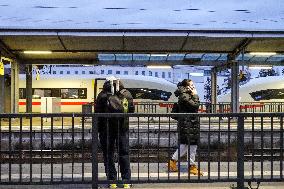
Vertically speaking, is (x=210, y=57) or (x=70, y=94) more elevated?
(x=210, y=57)

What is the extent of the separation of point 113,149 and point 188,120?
1192 mm

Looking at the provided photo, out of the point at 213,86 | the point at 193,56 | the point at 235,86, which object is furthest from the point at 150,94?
the point at 235,86

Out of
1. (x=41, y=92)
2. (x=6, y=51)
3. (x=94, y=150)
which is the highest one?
(x=6, y=51)

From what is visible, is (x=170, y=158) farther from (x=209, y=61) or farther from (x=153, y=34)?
(x=209, y=61)

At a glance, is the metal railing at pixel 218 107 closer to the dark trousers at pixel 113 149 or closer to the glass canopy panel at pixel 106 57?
the glass canopy panel at pixel 106 57

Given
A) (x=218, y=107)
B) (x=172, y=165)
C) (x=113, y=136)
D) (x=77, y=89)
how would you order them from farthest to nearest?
(x=77, y=89), (x=218, y=107), (x=172, y=165), (x=113, y=136)

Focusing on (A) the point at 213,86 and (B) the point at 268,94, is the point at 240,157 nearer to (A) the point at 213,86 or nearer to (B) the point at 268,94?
(A) the point at 213,86

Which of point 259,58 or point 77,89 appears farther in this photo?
point 77,89

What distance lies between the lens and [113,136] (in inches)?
283

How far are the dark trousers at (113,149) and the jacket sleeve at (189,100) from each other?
1.89 metres

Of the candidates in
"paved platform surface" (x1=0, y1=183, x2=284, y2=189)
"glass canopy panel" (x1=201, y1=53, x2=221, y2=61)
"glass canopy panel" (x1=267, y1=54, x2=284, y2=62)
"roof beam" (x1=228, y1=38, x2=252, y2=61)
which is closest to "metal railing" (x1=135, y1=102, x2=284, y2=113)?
"glass canopy panel" (x1=267, y1=54, x2=284, y2=62)

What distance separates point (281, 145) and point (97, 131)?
2.52 metres

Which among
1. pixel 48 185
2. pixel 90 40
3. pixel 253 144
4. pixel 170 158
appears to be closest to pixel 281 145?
pixel 253 144

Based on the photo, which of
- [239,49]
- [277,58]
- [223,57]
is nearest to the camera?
[239,49]
